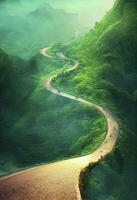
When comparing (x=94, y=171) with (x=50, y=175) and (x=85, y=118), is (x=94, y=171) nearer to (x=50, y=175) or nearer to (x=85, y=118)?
(x=50, y=175)

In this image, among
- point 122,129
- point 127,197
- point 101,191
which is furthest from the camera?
point 122,129

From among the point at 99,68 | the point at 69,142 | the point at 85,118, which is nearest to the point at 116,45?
the point at 99,68

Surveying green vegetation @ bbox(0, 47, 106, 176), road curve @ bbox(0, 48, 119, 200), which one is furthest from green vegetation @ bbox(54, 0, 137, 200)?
green vegetation @ bbox(0, 47, 106, 176)

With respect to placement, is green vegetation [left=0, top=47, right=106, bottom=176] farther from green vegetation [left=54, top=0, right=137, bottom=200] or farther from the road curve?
the road curve

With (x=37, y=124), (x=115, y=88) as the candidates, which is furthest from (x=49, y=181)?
(x=115, y=88)

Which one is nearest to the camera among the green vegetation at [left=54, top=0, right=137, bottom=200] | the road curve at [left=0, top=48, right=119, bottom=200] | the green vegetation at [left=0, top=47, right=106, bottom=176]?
the road curve at [left=0, top=48, right=119, bottom=200]

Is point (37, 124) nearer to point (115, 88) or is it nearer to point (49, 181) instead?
point (115, 88)
